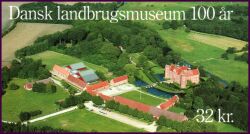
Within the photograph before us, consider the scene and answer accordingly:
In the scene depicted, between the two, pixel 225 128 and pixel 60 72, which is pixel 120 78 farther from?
pixel 225 128

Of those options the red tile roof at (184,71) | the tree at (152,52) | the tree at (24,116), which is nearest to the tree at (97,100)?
the tree at (24,116)

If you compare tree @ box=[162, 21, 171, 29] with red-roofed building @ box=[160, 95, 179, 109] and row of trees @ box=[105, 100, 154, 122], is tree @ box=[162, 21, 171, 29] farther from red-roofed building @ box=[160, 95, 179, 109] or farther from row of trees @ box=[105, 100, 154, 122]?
row of trees @ box=[105, 100, 154, 122]

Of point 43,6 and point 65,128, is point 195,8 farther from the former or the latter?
point 65,128

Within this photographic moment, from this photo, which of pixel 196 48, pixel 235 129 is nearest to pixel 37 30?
pixel 196 48

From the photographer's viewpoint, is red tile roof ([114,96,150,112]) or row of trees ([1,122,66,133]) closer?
row of trees ([1,122,66,133])

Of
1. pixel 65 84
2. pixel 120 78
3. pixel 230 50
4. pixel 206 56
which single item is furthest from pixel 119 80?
pixel 230 50

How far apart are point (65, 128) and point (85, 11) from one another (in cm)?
2965

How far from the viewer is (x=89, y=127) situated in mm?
32594

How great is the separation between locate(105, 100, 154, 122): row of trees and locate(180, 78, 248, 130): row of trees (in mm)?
2447

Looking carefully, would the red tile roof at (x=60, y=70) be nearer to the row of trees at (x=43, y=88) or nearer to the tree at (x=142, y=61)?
the row of trees at (x=43, y=88)

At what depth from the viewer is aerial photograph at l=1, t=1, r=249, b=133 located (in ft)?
109

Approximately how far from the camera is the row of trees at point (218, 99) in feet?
109

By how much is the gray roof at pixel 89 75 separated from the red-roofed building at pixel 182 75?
5022mm

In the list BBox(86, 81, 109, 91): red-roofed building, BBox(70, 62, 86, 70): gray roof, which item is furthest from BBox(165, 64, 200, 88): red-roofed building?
BBox(70, 62, 86, 70): gray roof
